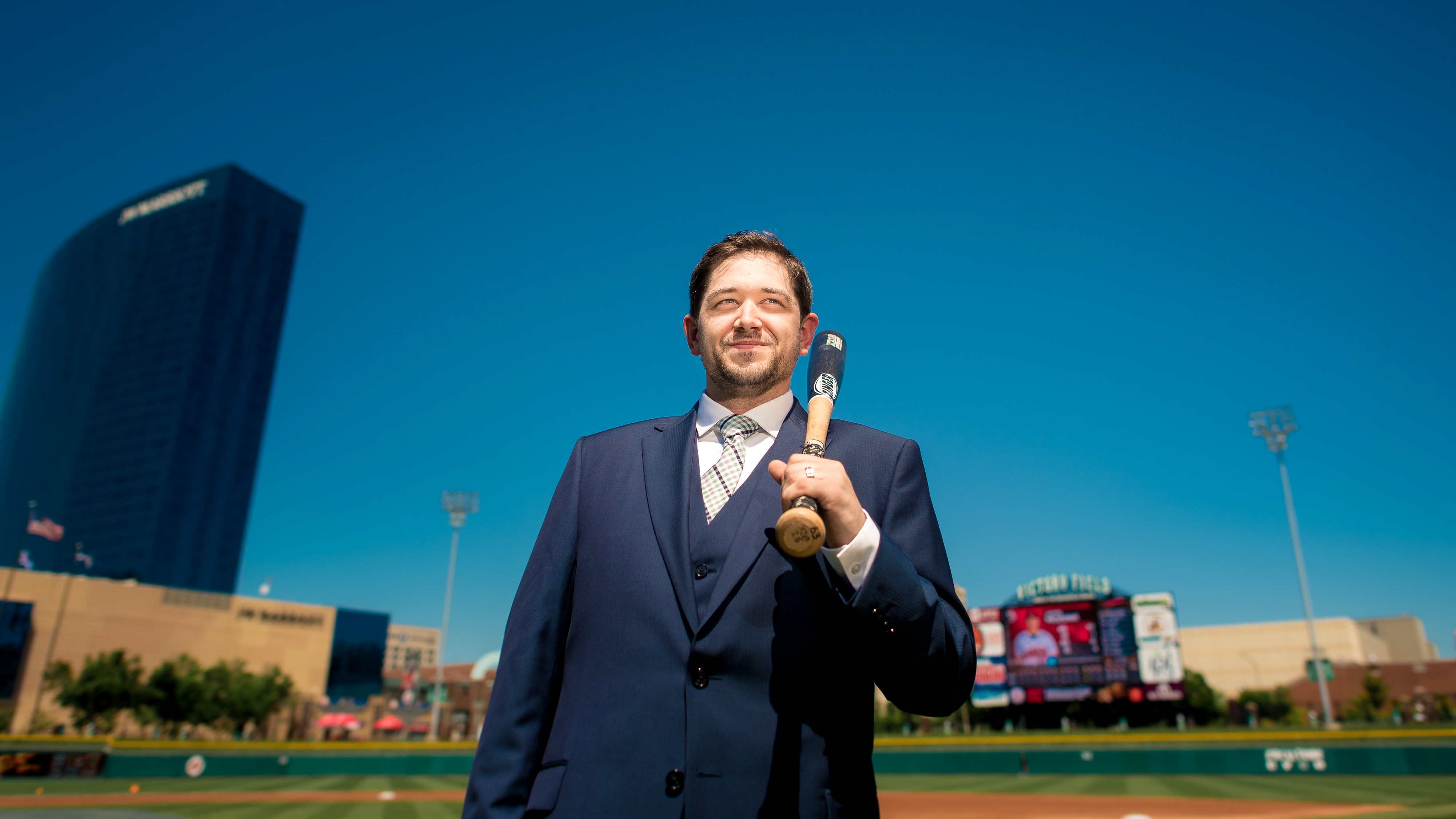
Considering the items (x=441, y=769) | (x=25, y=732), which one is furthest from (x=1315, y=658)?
(x=25, y=732)

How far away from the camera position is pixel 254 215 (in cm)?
13338

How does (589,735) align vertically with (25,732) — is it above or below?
above

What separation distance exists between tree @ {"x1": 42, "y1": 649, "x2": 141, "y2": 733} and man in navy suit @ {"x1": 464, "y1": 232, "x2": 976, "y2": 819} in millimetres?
59021

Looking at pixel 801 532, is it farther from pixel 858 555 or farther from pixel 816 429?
pixel 816 429

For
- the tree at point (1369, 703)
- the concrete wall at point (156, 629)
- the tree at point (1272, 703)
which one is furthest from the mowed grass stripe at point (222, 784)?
the tree at point (1272, 703)

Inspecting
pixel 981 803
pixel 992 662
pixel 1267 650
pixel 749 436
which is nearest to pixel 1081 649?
pixel 992 662

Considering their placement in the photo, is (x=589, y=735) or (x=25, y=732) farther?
(x=25, y=732)

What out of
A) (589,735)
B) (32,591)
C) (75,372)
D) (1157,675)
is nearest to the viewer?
(589,735)

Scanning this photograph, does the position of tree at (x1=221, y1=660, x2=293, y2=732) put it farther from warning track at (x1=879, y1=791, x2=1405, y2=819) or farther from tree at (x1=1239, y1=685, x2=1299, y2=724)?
tree at (x1=1239, y1=685, x2=1299, y2=724)

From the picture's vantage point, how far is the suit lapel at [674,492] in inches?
73.7

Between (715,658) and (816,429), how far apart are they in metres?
0.56

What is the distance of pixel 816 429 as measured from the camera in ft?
6.05

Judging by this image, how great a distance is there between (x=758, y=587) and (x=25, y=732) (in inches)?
2791

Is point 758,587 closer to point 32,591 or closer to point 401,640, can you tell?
point 32,591
